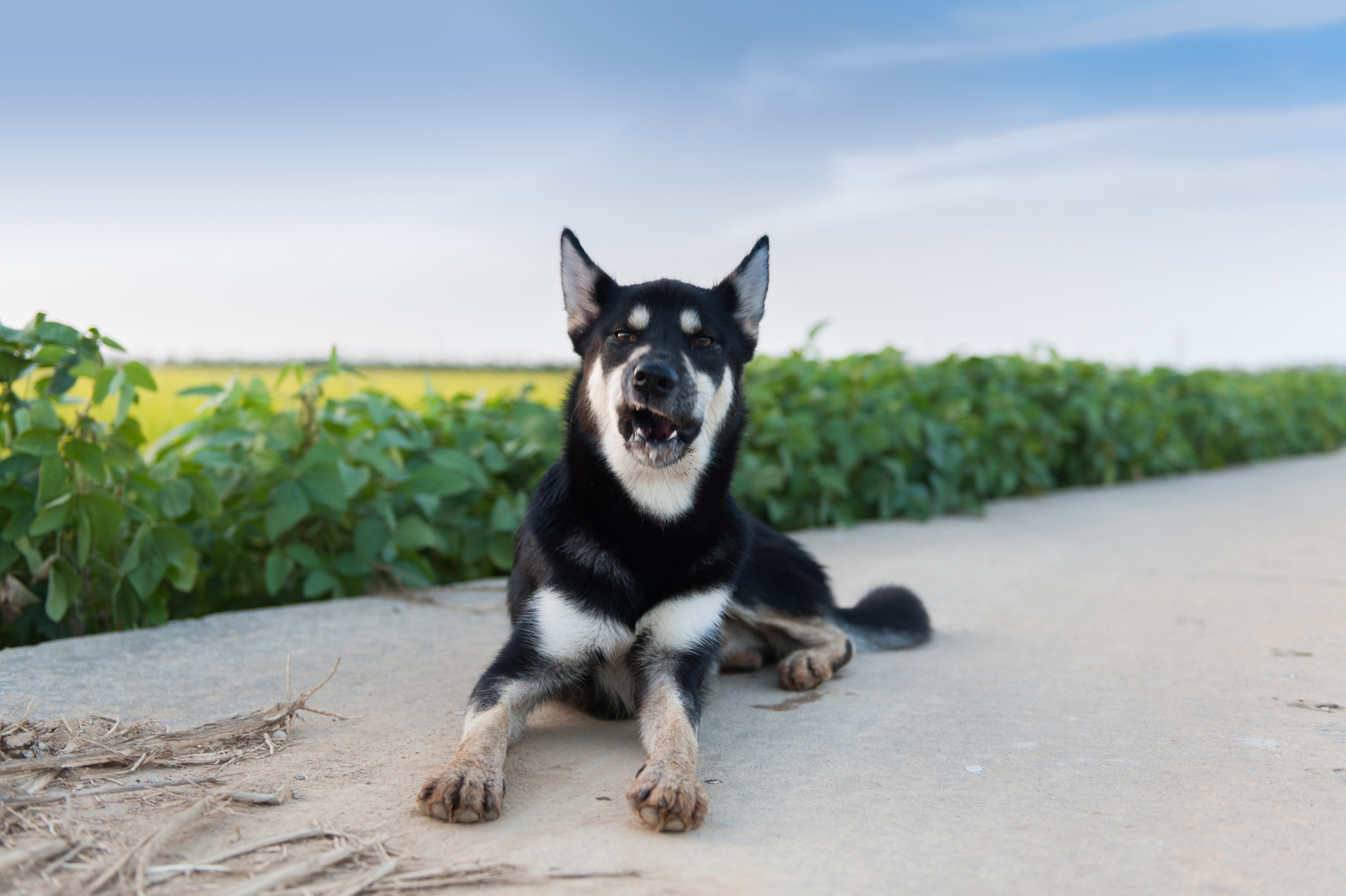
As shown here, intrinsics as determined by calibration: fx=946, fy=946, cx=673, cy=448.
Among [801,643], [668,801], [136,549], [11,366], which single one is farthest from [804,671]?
[11,366]

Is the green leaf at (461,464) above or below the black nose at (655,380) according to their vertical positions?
below

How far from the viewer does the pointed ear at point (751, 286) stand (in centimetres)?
379

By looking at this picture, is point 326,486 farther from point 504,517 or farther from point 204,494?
point 504,517

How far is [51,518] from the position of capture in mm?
3967

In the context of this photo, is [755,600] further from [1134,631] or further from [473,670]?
[1134,631]

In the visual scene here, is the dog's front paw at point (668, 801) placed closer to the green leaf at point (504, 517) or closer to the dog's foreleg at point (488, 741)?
the dog's foreleg at point (488, 741)

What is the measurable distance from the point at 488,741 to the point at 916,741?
1.40m

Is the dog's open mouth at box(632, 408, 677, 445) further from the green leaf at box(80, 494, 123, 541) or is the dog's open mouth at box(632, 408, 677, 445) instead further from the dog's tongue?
the green leaf at box(80, 494, 123, 541)

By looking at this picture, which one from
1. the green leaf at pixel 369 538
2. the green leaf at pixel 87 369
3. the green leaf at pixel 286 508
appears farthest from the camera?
the green leaf at pixel 369 538

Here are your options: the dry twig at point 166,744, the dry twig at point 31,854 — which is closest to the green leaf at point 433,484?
the dry twig at point 166,744

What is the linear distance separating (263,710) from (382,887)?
1.42 metres

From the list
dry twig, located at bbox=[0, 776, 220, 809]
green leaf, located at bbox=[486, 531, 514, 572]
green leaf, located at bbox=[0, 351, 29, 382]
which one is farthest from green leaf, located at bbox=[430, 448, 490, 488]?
dry twig, located at bbox=[0, 776, 220, 809]

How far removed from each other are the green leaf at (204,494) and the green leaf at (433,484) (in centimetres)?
97

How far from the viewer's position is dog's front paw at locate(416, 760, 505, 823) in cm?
242
